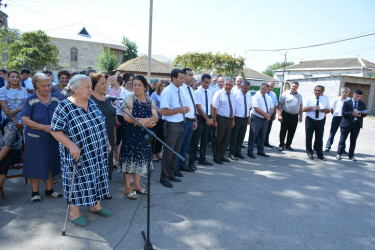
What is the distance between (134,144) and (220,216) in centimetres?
162

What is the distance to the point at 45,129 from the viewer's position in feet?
12.3

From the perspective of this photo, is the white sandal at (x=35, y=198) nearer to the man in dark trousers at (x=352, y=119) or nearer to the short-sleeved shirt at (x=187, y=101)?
the short-sleeved shirt at (x=187, y=101)

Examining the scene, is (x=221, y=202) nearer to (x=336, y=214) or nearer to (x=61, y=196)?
(x=336, y=214)

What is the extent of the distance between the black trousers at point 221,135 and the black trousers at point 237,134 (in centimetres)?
45

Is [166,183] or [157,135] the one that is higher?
[157,135]

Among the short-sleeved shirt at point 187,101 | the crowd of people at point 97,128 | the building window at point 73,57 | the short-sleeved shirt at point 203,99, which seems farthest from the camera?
the building window at point 73,57

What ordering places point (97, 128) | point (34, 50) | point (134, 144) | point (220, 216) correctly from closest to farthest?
point (97, 128) < point (220, 216) < point (134, 144) < point (34, 50)

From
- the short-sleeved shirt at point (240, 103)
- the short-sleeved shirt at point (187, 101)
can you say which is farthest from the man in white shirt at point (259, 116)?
the short-sleeved shirt at point (187, 101)

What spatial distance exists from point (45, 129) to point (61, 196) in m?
1.11

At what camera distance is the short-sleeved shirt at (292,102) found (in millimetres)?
7973

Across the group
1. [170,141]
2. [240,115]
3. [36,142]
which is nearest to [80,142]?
[36,142]

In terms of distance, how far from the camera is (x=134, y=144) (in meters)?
4.03

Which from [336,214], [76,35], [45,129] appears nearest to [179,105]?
[45,129]

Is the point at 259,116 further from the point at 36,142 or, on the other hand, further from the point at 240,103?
the point at 36,142
